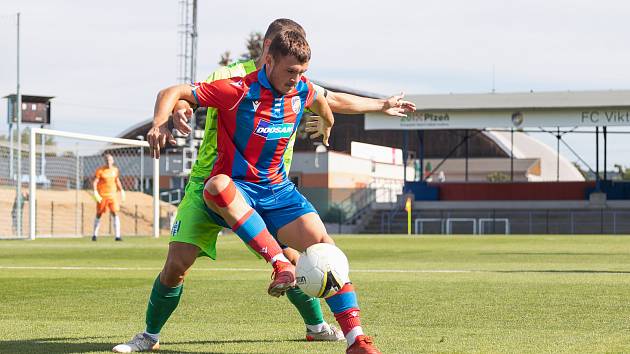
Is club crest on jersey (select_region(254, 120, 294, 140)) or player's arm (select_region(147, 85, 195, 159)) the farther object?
club crest on jersey (select_region(254, 120, 294, 140))

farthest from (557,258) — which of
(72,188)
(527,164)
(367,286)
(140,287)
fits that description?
(527,164)

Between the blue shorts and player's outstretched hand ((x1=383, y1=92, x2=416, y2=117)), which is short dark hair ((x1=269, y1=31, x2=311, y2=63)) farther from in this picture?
player's outstretched hand ((x1=383, y1=92, x2=416, y2=117))

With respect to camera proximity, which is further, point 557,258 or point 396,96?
point 557,258

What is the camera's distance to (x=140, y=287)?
40.4ft

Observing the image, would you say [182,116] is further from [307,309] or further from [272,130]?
[307,309]

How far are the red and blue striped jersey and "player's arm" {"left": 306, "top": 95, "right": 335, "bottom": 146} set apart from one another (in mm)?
286

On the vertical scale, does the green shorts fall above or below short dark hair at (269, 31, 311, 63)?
below

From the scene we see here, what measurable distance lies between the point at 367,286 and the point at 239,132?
6.01m

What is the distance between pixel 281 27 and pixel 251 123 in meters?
0.57

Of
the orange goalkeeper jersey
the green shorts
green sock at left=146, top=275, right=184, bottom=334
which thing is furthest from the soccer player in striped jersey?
the orange goalkeeper jersey

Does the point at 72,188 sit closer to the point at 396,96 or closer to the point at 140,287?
the point at 140,287

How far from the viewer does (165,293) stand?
7035mm

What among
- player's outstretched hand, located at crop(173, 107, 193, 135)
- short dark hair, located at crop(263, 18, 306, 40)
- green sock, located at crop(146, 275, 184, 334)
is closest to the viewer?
player's outstretched hand, located at crop(173, 107, 193, 135)

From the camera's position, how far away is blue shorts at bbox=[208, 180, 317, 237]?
665cm
